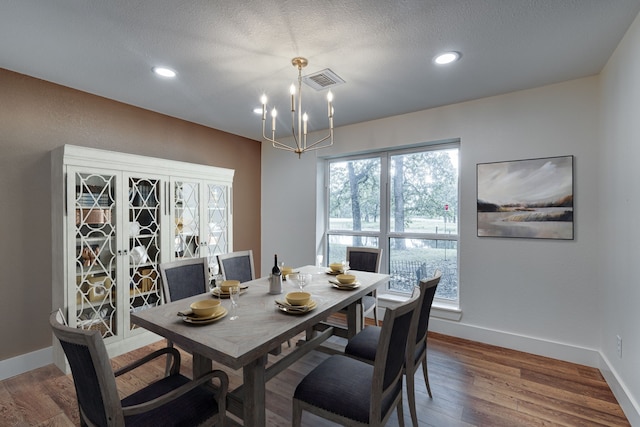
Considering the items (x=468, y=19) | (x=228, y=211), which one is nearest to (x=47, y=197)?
(x=228, y=211)

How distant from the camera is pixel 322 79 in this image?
250cm

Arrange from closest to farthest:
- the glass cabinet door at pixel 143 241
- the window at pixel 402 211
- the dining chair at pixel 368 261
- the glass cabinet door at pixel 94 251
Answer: the glass cabinet door at pixel 94 251 → the glass cabinet door at pixel 143 241 → the dining chair at pixel 368 261 → the window at pixel 402 211

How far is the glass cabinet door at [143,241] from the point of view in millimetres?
2881

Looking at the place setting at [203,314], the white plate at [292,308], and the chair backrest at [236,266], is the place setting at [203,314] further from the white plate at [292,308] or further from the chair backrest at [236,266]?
the chair backrest at [236,266]

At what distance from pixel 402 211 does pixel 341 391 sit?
8.60 ft

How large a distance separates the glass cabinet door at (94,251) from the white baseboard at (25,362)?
45cm

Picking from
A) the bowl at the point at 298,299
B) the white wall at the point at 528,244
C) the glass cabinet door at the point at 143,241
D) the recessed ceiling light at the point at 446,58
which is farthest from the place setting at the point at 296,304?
the white wall at the point at 528,244

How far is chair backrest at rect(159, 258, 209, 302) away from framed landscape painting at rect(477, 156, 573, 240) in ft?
8.97

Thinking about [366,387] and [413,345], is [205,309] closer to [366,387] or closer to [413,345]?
[366,387]

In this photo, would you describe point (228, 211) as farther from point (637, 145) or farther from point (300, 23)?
point (637, 145)

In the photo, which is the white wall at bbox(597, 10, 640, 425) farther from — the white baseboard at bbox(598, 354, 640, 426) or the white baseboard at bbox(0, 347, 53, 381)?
the white baseboard at bbox(0, 347, 53, 381)

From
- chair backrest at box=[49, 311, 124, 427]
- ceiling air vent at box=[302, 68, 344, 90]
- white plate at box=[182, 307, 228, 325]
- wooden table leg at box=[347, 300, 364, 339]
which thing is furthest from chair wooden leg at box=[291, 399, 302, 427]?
ceiling air vent at box=[302, 68, 344, 90]

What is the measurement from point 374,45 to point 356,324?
2189mm

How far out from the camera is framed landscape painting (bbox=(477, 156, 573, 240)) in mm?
2668
